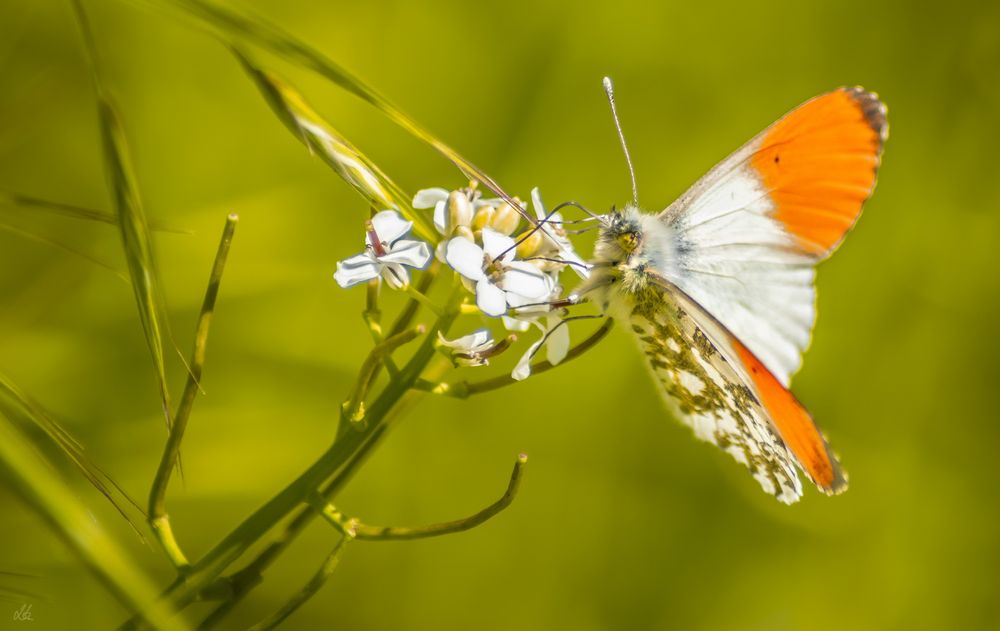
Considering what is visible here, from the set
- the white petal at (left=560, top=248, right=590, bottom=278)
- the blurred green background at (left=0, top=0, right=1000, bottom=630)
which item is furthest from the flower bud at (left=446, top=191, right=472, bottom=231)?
the blurred green background at (left=0, top=0, right=1000, bottom=630)

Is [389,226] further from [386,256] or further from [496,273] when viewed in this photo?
[496,273]

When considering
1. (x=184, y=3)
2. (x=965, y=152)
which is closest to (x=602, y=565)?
(x=965, y=152)

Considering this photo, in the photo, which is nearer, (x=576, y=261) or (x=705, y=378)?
(x=576, y=261)

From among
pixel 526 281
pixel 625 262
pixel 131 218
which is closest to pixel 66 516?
pixel 131 218

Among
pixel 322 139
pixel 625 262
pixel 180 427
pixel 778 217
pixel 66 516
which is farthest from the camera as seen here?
pixel 778 217

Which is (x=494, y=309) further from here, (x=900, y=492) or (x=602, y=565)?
(x=900, y=492)
